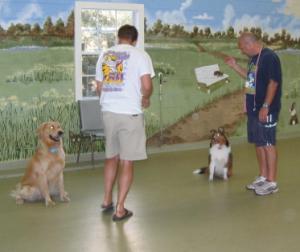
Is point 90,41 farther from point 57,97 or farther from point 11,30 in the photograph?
point 11,30

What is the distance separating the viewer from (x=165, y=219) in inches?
169

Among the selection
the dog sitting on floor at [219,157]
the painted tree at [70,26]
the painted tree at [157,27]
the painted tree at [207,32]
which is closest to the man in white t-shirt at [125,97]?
the dog sitting on floor at [219,157]

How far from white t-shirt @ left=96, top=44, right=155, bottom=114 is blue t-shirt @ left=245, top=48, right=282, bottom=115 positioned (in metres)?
1.24

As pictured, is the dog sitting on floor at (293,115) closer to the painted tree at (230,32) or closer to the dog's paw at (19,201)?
the painted tree at (230,32)

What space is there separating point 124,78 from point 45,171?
4.15ft

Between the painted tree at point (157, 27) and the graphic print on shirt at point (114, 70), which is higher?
the painted tree at point (157, 27)

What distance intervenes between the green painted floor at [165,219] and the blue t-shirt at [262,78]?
2.86ft

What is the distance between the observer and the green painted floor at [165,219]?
367 cm

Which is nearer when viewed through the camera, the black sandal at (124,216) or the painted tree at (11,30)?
the black sandal at (124,216)

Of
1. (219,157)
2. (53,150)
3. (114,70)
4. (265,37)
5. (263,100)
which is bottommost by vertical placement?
(219,157)

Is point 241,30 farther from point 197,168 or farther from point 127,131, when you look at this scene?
point 127,131

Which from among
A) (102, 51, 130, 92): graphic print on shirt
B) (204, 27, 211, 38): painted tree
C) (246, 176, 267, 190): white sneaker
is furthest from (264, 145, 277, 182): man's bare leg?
(204, 27, 211, 38): painted tree

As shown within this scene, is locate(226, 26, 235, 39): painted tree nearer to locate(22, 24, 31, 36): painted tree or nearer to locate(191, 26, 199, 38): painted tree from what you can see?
locate(191, 26, 199, 38): painted tree

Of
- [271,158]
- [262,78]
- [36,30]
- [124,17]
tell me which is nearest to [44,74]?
[36,30]
